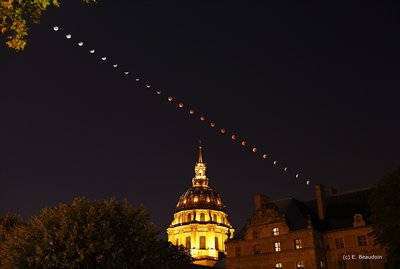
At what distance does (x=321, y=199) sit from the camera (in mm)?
65750

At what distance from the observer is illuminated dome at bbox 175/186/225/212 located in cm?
14968

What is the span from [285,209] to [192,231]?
80.4 meters

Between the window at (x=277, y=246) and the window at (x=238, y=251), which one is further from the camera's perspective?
the window at (x=238, y=251)

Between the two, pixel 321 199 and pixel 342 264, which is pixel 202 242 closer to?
pixel 321 199

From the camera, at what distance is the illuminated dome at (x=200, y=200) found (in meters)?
150

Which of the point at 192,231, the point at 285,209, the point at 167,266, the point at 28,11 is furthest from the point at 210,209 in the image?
the point at 28,11

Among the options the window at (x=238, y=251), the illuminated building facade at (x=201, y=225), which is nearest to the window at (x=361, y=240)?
the window at (x=238, y=251)

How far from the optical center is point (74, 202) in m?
28.2

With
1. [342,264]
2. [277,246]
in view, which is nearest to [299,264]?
[277,246]

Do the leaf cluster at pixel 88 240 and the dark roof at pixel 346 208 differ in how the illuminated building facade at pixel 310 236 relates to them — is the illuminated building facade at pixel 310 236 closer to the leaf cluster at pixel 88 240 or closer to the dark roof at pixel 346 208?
the dark roof at pixel 346 208

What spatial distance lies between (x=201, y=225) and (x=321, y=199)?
81.7 m

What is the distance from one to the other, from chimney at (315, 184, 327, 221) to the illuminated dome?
84253 mm

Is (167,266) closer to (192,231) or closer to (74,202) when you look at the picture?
(74,202)

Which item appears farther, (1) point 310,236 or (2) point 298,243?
(2) point 298,243
